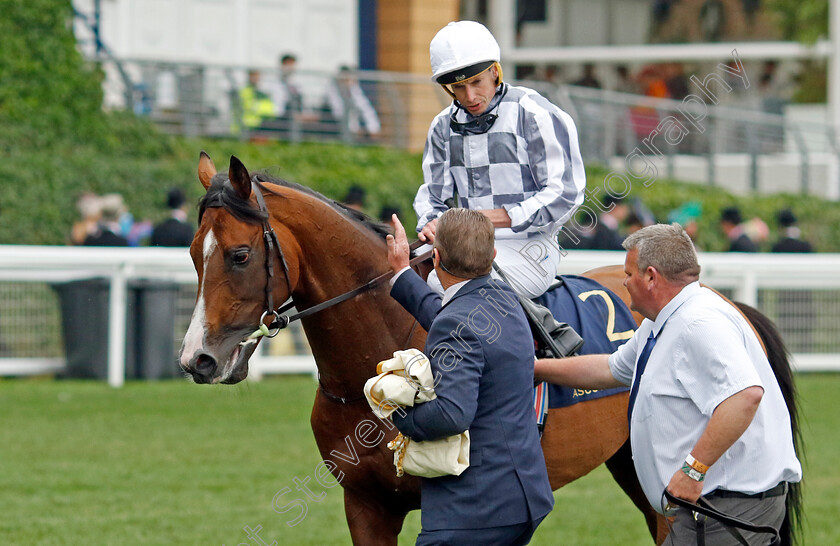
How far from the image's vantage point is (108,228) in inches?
426

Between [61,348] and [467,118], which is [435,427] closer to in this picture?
[467,118]

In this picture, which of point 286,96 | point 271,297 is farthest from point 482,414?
point 286,96

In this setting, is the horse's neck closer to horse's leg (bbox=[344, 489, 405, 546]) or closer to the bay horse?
the bay horse

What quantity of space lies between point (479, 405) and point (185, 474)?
166 inches

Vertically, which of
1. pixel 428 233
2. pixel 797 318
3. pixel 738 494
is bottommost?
pixel 797 318

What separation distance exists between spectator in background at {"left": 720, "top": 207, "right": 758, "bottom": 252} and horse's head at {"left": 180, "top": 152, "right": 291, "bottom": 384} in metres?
9.68

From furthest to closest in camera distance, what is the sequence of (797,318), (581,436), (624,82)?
(624,82), (797,318), (581,436)

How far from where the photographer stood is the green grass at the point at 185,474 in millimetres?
5852

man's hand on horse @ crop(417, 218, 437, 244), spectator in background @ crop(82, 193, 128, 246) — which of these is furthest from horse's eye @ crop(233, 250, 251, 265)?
spectator in background @ crop(82, 193, 128, 246)

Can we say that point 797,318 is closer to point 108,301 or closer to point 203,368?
point 108,301

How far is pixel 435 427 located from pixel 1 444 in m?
5.48

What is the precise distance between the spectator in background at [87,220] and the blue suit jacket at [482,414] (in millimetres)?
8336

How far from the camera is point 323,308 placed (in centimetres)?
398

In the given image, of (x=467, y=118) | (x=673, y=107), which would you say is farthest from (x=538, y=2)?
(x=467, y=118)
